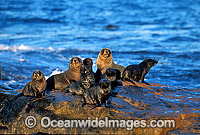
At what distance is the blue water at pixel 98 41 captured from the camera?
13750mm

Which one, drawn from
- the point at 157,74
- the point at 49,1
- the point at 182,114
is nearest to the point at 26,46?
the point at 157,74

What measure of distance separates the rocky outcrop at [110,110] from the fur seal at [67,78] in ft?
3.71

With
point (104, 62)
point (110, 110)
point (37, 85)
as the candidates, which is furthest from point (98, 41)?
point (110, 110)

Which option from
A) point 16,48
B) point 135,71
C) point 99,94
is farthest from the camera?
point 16,48

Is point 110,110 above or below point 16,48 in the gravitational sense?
below

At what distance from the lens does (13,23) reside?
1120 inches

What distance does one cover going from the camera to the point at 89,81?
7.35 m

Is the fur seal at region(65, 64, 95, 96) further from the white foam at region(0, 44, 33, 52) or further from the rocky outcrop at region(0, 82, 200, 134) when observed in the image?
the white foam at region(0, 44, 33, 52)

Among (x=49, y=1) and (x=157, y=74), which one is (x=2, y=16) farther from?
(x=157, y=74)

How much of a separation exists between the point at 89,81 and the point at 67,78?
5.22 feet

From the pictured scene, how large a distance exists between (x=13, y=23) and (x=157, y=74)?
18866 mm

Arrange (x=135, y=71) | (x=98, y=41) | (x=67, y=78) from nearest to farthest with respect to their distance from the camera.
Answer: (x=67, y=78) < (x=135, y=71) < (x=98, y=41)

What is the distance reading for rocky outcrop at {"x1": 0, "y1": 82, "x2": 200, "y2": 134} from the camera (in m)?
5.85

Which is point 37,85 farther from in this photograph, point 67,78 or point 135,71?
point 135,71
